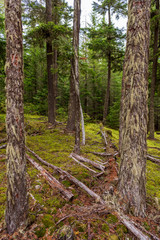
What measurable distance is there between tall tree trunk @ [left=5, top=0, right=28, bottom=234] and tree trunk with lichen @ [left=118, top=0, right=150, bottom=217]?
197cm

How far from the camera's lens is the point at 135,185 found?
274 centimetres

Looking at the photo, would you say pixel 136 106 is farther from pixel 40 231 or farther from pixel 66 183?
pixel 40 231

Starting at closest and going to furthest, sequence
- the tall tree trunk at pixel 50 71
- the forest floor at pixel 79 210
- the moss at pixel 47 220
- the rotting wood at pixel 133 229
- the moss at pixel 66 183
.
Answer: the rotting wood at pixel 133 229
the forest floor at pixel 79 210
the moss at pixel 47 220
the moss at pixel 66 183
the tall tree trunk at pixel 50 71

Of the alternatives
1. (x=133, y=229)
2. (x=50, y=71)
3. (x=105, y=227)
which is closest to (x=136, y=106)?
(x=133, y=229)

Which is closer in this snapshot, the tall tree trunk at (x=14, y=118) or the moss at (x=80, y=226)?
the tall tree trunk at (x=14, y=118)

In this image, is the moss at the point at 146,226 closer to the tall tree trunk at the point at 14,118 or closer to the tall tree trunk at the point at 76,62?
the tall tree trunk at the point at 14,118

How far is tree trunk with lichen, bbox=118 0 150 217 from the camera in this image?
2.64 metres

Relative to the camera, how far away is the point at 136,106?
2691mm

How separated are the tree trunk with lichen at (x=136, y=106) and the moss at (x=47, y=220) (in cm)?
148

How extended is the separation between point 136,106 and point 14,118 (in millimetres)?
2183

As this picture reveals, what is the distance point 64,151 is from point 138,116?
13.3ft

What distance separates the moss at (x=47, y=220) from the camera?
2338 millimetres

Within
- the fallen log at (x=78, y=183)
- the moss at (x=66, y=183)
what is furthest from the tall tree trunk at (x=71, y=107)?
the moss at (x=66, y=183)

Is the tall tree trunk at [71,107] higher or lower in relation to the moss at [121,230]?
higher
